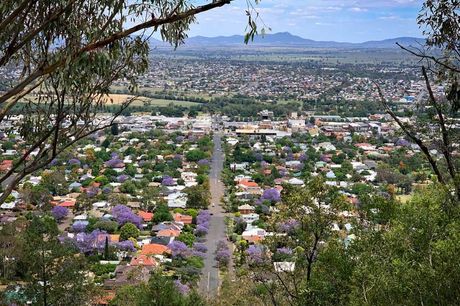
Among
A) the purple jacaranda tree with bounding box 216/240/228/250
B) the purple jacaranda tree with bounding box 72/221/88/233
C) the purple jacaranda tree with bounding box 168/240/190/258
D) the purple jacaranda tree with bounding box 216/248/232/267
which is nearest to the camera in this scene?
the purple jacaranda tree with bounding box 216/248/232/267

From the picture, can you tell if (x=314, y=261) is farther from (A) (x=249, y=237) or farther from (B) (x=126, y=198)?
(B) (x=126, y=198)

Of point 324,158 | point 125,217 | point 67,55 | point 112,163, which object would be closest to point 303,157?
point 324,158

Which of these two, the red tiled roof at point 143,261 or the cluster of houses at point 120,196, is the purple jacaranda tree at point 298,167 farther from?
the red tiled roof at point 143,261

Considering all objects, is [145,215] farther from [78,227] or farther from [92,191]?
[92,191]

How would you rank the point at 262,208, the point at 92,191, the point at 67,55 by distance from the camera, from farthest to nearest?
the point at 92,191 < the point at 262,208 < the point at 67,55

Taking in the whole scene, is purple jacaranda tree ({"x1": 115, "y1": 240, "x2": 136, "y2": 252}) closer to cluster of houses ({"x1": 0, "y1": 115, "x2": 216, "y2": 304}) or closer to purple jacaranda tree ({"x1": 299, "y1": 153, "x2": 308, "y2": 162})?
cluster of houses ({"x1": 0, "y1": 115, "x2": 216, "y2": 304})

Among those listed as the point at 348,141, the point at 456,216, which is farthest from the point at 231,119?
the point at 456,216

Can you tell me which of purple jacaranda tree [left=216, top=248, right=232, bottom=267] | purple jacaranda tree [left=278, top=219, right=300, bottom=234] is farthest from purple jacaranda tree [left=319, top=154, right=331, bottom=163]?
purple jacaranda tree [left=278, top=219, right=300, bottom=234]
